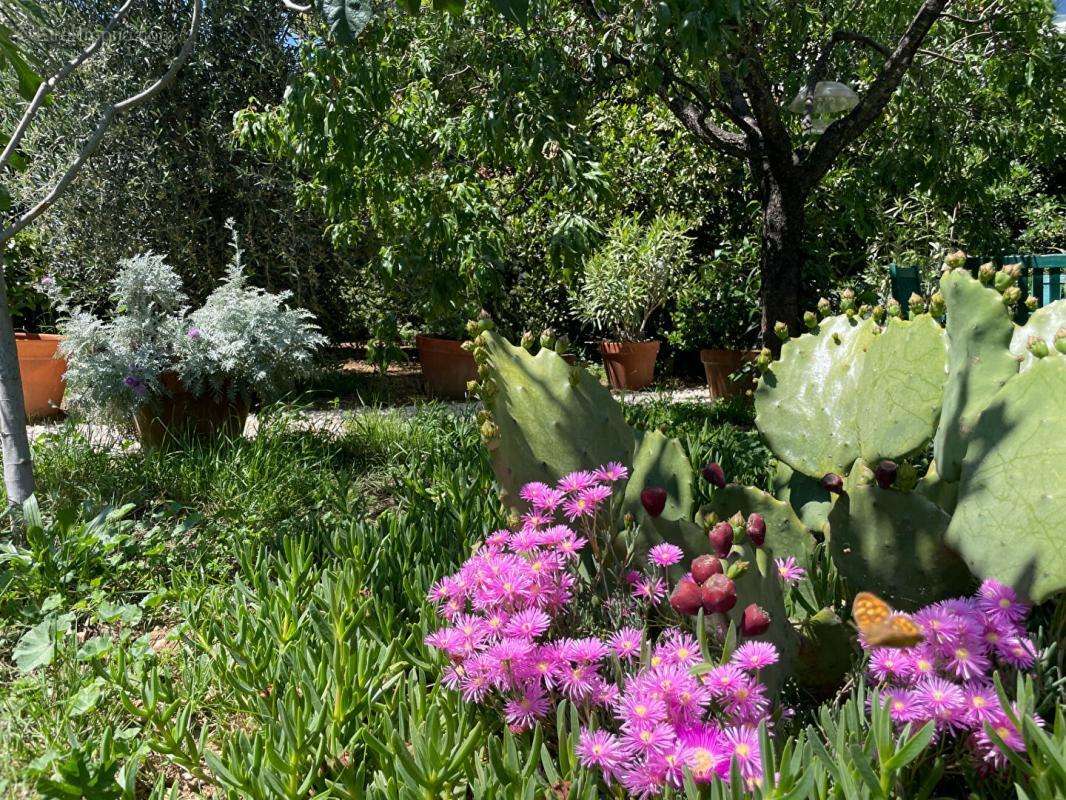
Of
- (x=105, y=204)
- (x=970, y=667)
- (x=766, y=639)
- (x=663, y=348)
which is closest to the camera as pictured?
(x=970, y=667)

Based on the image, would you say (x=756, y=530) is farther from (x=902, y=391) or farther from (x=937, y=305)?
(x=937, y=305)

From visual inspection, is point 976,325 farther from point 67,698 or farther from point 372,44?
point 372,44

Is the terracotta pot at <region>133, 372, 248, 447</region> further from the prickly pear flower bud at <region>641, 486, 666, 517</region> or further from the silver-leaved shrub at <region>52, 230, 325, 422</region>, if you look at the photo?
the prickly pear flower bud at <region>641, 486, 666, 517</region>

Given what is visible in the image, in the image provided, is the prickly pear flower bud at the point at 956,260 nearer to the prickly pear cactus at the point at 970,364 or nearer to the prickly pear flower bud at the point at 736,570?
the prickly pear cactus at the point at 970,364

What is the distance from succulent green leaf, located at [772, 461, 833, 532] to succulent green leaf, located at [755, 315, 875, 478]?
0.27ft

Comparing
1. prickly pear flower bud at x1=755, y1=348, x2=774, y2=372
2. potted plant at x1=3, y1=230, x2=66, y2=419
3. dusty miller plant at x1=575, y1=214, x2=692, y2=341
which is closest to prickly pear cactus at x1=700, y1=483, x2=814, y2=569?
prickly pear flower bud at x1=755, y1=348, x2=774, y2=372

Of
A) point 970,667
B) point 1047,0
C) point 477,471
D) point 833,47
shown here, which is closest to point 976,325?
point 970,667

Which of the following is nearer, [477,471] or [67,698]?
[67,698]

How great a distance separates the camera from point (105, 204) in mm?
6035

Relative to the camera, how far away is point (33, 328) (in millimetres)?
7480

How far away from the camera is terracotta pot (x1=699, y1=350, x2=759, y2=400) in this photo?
6.18 meters

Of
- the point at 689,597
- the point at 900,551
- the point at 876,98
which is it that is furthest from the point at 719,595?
the point at 876,98

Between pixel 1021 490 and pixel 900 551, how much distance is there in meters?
0.22

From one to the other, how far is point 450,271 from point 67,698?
2.67 m
